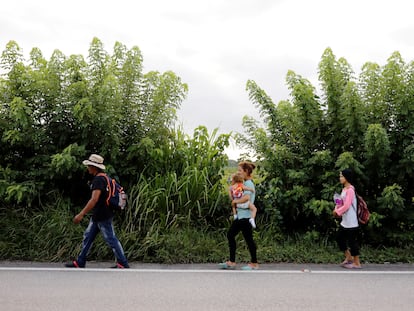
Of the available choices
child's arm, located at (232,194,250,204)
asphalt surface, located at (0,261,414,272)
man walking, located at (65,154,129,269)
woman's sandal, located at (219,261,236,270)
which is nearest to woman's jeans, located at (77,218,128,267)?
man walking, located at (65,154,129,269)

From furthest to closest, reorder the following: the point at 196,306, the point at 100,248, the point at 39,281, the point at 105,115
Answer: the point at 105,115, the point at 100,248, the point at 39,281, the point at 196,306

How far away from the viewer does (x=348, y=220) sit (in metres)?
7.96

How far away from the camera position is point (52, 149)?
30.7 ft

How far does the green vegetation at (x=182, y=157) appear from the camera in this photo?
8.48m

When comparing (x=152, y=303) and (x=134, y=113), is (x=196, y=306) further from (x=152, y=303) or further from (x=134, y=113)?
(x=134, y=113)

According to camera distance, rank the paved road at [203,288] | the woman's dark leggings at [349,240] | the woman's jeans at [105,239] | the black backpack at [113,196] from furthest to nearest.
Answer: the woman's dark leggings at [349,240], the black backpack at [113,196], the woman's jeans at [105,239], the paved road at [203,288]

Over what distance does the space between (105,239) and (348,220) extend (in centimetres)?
374

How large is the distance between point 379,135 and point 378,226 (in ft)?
5.04

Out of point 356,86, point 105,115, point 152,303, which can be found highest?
point 356,86

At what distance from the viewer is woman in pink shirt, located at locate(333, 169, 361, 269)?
25.8ft

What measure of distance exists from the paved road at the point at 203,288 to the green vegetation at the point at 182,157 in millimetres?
800

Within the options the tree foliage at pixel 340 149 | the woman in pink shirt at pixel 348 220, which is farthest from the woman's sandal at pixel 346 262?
the tree foliage at pixel 340 149

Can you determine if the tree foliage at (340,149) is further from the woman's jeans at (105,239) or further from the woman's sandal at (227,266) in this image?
the woman's jeans at (105,239)

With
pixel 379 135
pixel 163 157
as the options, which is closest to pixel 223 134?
pixel 163 157
